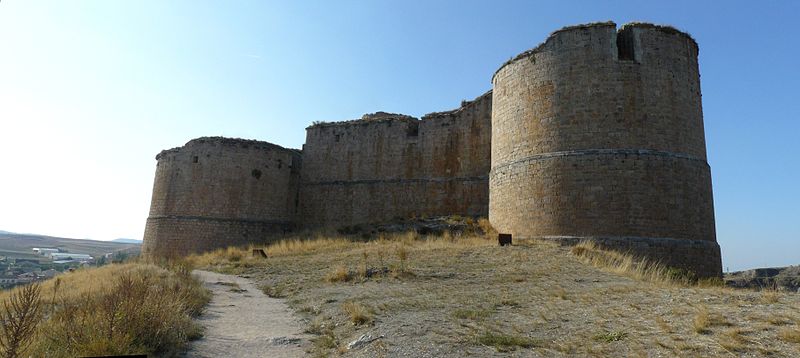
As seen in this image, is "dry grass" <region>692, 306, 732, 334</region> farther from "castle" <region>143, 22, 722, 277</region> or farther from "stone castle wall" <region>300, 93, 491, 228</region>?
"stone castle wall" <region>300, 93, 491, 228</region>

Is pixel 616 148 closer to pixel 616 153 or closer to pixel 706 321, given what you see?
pixel 616 153

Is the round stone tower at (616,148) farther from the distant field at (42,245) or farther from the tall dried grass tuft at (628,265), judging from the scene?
the distant field at (42,245)

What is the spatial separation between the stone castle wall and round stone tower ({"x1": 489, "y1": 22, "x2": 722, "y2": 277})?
18.7 ft

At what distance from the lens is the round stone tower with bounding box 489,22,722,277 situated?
45.3 ft

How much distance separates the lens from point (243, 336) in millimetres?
6805

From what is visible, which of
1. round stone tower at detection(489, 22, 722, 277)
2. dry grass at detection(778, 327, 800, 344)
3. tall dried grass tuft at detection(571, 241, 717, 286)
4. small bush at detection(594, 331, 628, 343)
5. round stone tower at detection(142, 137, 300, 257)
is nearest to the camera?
dry grass at detection(778, 327, 800, 344)

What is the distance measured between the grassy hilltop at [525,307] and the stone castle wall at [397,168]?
767 cm

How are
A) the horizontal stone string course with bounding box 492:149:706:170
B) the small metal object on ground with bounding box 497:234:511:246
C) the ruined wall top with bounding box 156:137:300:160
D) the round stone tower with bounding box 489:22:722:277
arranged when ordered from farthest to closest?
the ruined wall top with bounding box 156:137:300:160
the small metal object on ground with bounding box 497:234:511:246
the horizontal stone string course with bounding box 492:149:706:170
the round stone tower with bounding box 489:22:722:277

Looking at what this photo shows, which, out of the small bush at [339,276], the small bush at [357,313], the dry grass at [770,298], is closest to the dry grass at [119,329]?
the small bush at [357,313]

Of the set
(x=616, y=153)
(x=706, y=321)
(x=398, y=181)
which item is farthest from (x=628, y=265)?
(x=398, y=181)

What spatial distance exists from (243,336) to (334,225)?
17809 mm

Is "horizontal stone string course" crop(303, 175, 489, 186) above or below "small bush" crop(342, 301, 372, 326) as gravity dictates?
above

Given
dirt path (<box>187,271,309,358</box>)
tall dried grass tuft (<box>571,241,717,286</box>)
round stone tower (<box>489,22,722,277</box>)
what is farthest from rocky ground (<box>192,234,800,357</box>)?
round stone tower (<box>489,22,722,277</box>)

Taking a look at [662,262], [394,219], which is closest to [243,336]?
[662,262]
